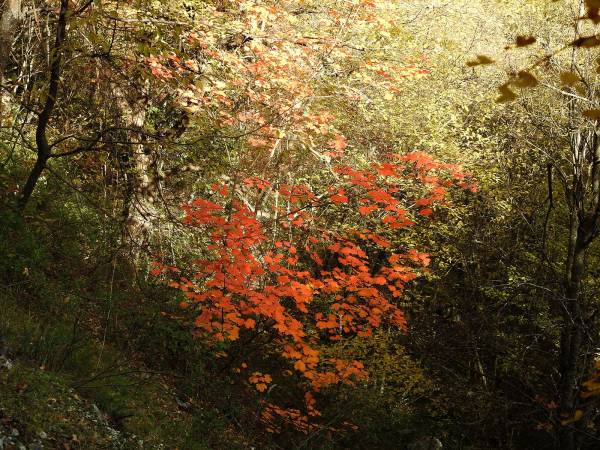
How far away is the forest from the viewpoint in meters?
6.49

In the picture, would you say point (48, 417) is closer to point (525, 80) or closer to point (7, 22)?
point (7, 22)

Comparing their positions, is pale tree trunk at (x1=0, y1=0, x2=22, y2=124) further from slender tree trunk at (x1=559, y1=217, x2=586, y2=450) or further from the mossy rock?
slender tree trunk at (x1=559, y1=217, x2=586, y2=450)

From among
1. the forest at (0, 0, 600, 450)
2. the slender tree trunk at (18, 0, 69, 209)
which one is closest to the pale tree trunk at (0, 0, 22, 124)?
the forest at (0, 0, 600, 450)

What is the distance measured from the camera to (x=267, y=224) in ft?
29.6

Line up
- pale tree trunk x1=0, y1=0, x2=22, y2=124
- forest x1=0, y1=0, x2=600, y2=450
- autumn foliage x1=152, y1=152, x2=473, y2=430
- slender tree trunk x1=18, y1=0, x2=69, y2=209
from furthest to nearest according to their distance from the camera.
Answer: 1. autumn foliage x1=152, y1=152, x2=473, y2=430
2. forest x1=0, y1=0, x2=600, y2=450
3. slender tree trunk x1=18, y1=0, x2=69, y2=209
4. pale tree trunk x1=0, y1=0, x2=22, y2=124

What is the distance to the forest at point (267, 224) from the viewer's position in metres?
6.49

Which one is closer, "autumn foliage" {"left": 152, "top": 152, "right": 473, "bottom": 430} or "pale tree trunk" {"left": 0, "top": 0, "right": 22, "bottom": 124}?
"pale tree trunk" {"left": 0, "top": 0, "right": 22, "bottom": 124}

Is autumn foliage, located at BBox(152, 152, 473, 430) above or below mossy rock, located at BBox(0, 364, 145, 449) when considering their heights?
above

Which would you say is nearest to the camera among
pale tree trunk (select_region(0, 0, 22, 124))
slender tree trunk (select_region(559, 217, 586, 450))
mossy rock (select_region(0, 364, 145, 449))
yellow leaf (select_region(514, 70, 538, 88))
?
yellow leaf (select_region(514, 70, 538, 88))

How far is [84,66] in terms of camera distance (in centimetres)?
696

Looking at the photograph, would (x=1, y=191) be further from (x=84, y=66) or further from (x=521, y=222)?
(x=521, y=222)

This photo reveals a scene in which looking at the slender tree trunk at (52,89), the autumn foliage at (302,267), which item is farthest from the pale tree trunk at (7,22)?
the autumn foliage at (302,267)

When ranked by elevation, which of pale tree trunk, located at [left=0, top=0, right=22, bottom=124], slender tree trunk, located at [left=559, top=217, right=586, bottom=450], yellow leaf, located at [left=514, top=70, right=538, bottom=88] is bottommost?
yellow leaf, located at [left=514, top=70, right=538, bottom=88]

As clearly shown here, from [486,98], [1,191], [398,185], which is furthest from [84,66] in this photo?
[486,98]
